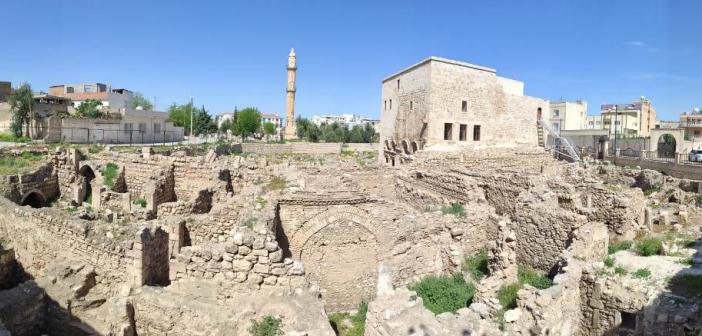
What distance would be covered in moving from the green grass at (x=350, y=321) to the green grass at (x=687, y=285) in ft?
14.8

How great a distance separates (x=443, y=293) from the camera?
761cm

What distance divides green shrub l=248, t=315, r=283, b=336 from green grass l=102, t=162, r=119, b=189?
12216 millimetres

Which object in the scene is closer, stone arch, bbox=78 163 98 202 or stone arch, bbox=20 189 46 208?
stone arch, bbox=20 189 46 208

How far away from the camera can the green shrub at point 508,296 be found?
675 cm

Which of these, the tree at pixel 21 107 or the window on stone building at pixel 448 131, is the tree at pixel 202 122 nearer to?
the tree at pixel 21 107

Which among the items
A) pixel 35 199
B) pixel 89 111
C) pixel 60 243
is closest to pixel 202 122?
pixel 89 111

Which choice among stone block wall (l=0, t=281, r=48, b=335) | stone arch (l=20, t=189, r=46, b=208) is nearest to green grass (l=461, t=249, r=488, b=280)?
stone block wall (l=0, t=281, r=48, b=335)

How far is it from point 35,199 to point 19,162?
367 cm

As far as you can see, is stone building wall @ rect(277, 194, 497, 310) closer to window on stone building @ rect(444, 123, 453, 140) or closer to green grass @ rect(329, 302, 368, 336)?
green grass @ rect(329, 302, 368, 336)

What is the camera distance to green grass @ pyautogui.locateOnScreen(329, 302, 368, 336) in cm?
734

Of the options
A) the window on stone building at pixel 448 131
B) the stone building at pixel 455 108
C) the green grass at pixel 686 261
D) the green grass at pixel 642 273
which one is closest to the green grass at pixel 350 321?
the green grass at pixel 642 273

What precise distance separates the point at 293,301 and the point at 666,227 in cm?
1053

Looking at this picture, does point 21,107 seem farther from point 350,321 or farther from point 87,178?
point 350,321

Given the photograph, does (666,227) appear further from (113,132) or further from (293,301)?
(113,132)
